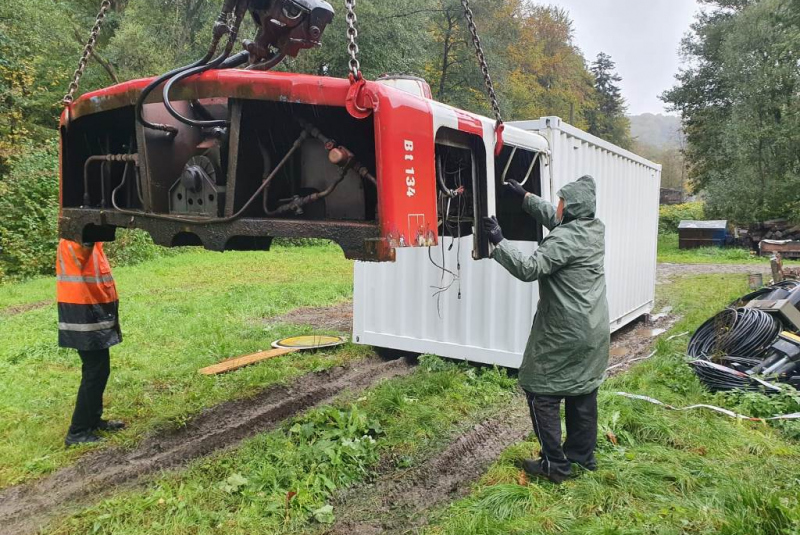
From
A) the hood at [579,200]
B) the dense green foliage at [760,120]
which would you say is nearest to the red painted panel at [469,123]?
the hood at [579,200]

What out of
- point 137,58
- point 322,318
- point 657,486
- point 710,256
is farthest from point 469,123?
Result: point 710,256

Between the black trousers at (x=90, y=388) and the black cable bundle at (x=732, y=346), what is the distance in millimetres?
5122

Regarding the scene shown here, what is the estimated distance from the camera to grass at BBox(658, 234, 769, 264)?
19.8 metres

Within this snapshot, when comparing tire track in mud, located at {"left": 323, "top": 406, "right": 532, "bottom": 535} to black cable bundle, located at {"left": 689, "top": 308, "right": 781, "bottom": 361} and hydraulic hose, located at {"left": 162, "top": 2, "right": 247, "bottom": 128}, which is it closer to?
hydraulic hose, located at {"left": 162, "top": 2, "right": 247, "bottom": 128}

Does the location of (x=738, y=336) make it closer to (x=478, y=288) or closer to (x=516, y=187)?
(x=478, y=288)

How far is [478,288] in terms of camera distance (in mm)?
5816

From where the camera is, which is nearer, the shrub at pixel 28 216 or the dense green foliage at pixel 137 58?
the shrub at pixel 28 216

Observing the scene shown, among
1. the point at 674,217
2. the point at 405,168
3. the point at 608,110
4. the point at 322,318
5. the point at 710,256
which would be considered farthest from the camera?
the point at 608,110

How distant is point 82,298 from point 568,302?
10.9 feet

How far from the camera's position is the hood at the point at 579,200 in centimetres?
368

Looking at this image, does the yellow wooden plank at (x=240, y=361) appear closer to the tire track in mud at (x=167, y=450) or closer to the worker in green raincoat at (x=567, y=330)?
the tire track in mud at (x=167, y=450)

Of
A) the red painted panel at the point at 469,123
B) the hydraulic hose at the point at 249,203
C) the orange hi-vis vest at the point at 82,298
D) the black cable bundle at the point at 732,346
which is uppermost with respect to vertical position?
the red painted panel at the point at 469,123

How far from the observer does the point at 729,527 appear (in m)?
2.80

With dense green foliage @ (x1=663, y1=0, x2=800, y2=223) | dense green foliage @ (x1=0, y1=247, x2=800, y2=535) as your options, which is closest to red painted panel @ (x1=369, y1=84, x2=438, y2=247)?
dense green foliage @ (x1=0, y1=247, x2=800, y2=535)
